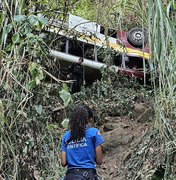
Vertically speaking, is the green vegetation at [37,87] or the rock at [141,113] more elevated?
the green vegetation at [37,87]

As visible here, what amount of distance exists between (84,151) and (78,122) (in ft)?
0.78

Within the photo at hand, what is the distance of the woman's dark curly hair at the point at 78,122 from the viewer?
3568mm

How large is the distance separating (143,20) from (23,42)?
1132 millimetres

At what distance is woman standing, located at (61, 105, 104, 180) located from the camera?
11.5 feet

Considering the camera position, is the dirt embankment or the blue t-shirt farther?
the dirt embankment

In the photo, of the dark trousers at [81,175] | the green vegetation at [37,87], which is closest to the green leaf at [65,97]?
the green vegetation at [37,87]

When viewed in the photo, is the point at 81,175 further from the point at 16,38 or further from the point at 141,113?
the point at 141,113

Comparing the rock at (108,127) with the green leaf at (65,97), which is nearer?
the green leaf at (65,97)

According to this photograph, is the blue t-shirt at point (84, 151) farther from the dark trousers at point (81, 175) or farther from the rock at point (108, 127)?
the rock at point (108, 127)

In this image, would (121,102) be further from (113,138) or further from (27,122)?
(27,122)

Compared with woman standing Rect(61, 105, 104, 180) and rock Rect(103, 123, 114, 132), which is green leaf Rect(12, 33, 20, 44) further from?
rock Rect(103, 123, 114, 132)

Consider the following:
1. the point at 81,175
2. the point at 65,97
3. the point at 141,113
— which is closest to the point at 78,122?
the point at 81,175

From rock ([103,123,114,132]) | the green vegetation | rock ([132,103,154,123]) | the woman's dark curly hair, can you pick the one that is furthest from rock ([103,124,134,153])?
the woman's dark curly hair

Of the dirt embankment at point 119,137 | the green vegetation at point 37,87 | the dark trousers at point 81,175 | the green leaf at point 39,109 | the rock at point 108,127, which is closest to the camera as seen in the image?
the green vegetation at point 37,87
